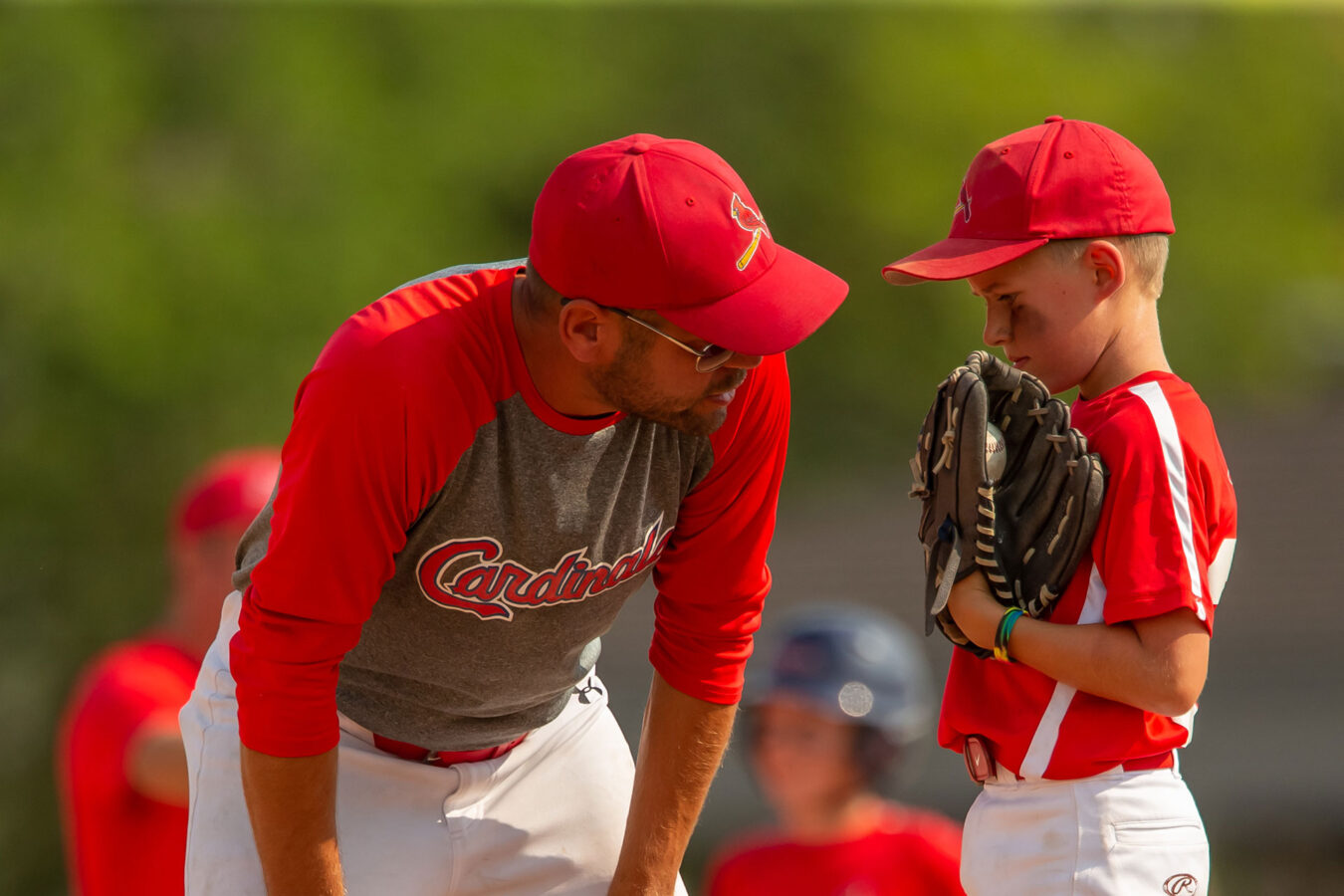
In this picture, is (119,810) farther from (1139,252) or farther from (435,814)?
(1139,252)

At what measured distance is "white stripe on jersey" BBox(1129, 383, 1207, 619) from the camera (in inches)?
88.3

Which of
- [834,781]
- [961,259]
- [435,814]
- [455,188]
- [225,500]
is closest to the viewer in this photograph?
[961,259]

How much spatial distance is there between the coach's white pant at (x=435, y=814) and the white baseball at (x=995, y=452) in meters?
1.13

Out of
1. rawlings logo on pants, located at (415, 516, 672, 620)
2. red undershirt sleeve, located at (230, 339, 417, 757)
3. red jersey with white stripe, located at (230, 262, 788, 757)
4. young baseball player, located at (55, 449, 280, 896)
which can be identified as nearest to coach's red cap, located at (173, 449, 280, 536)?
young baseball player, located at (55, 449, 280, 896)

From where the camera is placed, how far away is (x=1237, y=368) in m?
→ 11.2

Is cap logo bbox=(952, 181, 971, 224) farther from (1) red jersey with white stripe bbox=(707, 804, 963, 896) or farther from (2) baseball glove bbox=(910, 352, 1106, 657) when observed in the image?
(1) red jersey with white stripe bbox=(707, 804, 963, 896)

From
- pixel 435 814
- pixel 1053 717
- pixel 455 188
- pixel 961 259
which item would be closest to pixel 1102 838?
pixel 1053 717

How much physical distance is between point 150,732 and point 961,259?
2.61 meters

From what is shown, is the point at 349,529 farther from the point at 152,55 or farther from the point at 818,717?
the point at 152,55

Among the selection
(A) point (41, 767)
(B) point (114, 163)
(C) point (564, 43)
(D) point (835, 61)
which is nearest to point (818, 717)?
(A) point (41, 767)

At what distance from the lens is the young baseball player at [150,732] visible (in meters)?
3.81

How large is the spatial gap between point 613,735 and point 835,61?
8802 millimetres

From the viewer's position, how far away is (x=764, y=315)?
234cm

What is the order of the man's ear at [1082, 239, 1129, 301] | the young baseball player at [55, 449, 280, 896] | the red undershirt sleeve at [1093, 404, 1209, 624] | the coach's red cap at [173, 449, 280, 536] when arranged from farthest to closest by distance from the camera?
the coach's red cap at [173, 449, 280, 536], the young baseball player at [55, 449, 280, 896], the man's ear at [1082, 239, 1129, 301], the red undershirt sleeve at [1093, 404, 1209, 624]
